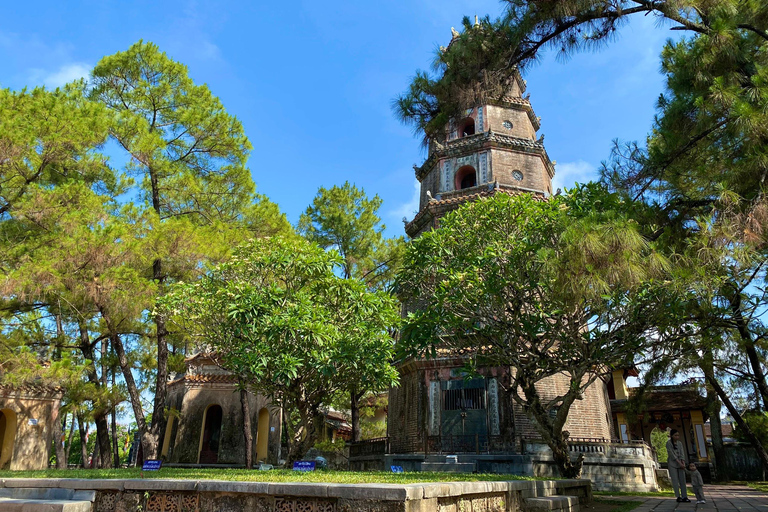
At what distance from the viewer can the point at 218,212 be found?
20.6m

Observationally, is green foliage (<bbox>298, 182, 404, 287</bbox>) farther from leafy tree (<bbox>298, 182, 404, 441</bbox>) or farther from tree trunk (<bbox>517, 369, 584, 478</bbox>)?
tree trunk (<bbox>517, 369, 584, 478</bbox>)

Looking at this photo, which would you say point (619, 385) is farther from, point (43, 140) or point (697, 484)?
point (43, 140)

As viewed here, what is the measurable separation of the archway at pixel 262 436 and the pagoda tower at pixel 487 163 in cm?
1305

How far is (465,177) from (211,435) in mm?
19258

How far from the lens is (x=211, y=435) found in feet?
93.0

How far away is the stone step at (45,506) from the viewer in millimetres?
6902

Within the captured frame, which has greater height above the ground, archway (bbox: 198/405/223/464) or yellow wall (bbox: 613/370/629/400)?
yellow wall (bbox: 613/370/629/400)

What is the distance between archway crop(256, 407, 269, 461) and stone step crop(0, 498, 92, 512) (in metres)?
21.1

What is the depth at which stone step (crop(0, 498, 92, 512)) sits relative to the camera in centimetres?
690

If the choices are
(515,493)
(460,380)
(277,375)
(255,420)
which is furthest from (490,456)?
A: (255,420)

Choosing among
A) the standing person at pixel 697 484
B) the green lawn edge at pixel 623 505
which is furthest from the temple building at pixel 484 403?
the standing person at pixel 697 484

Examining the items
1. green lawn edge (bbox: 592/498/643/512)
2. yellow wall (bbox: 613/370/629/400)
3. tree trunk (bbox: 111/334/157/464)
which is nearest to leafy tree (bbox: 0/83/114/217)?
tree trunk (bbox: 111/334/157/464)

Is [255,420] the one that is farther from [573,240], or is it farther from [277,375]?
[573,240]

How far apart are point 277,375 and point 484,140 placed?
14.8 metres
